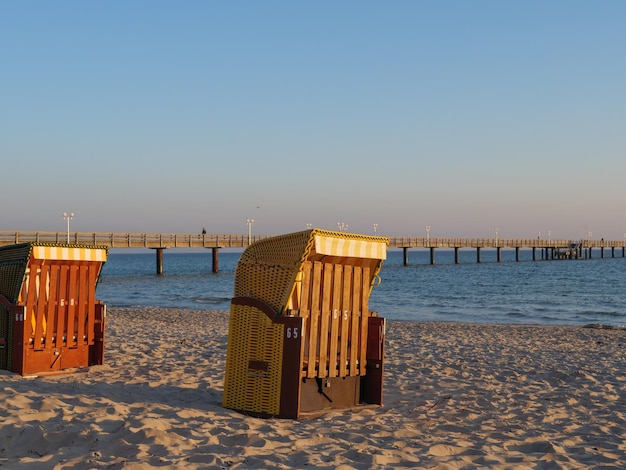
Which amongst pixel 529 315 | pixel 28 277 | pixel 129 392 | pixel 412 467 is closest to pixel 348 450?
pixel 412 467

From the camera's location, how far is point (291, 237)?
6.24 metres

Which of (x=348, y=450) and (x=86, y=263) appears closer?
(x=348, y=450)

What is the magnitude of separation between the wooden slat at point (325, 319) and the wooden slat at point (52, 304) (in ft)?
13.1

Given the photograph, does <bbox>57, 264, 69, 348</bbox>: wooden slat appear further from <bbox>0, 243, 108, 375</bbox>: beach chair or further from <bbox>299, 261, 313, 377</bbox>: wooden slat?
<bbox>299, 261, 313, 377</bbox>: wooden slat

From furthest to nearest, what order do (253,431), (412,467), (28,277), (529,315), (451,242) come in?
(451,242)
(529,315)
(28,277)
(253,431)
(412,467)

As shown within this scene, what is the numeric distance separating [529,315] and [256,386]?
2216 centimetres

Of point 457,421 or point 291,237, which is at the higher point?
point 291,237

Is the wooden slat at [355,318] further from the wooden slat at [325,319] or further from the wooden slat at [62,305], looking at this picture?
the wooden slat at [62,305]

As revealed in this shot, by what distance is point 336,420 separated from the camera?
6.29 meters

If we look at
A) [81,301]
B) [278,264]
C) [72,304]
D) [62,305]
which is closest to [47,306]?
[62,305]

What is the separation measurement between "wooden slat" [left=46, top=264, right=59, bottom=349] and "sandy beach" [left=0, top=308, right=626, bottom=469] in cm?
63

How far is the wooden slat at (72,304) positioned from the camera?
8523mm

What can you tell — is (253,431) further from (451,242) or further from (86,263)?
(451,242)

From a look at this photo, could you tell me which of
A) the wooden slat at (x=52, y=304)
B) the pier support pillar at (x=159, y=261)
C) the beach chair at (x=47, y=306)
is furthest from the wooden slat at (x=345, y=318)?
the pier support pillar at (x=159, y=261)
